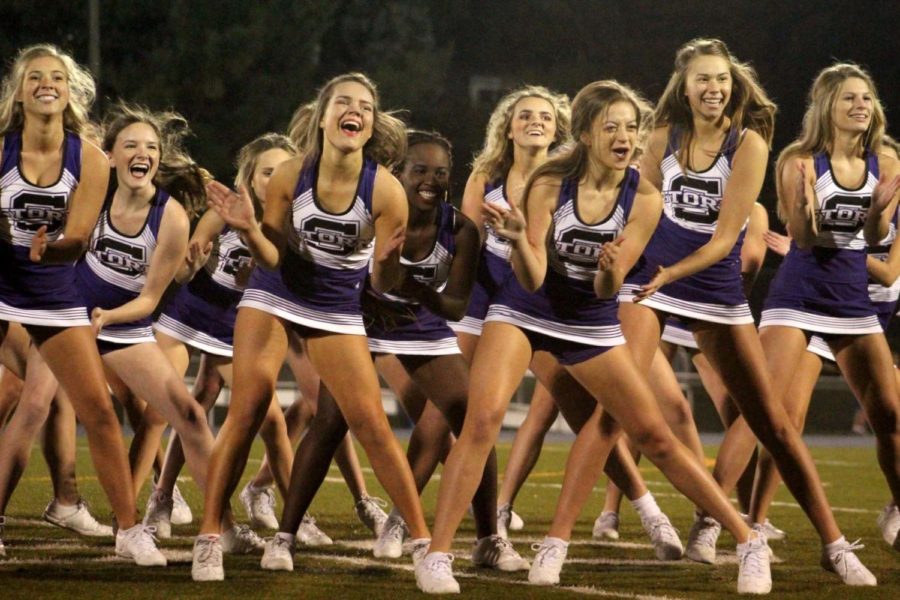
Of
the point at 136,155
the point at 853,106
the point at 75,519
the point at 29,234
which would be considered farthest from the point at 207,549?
the point at 853,106

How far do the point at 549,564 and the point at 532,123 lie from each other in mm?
2326

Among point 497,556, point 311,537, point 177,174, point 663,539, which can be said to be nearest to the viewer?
point 497,556

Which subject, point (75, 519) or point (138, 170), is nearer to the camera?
point (138, 170)

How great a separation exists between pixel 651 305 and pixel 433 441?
1157 millimetres

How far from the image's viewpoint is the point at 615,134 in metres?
6.26

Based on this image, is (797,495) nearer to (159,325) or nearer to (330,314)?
(330,314)

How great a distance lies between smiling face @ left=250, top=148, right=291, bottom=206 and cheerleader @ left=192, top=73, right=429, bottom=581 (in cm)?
147

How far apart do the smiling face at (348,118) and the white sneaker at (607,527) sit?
292cm

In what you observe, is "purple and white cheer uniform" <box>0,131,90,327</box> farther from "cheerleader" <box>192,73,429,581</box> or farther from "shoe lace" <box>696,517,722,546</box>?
"shoe lace" <box>696,517,722,546</box>

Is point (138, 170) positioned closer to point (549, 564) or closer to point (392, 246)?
point (392, 246)

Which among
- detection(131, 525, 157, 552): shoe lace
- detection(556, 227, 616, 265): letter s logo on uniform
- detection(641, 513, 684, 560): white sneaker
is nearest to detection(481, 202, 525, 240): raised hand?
detection(556, 227, 616, 265): letter s logo on uniform

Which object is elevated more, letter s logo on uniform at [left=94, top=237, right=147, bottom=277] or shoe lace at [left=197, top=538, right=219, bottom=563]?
letter s logo on uniform at [left=94, top=237, right=147, bottom=277]

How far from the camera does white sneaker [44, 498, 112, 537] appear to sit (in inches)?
314

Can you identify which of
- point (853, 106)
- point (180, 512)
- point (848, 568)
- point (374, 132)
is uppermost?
point (853, 106)
